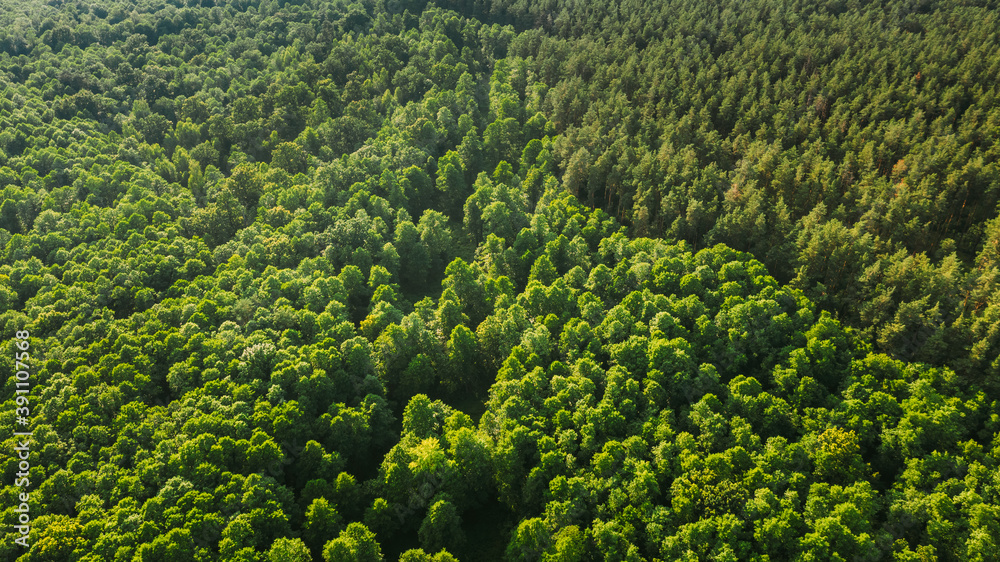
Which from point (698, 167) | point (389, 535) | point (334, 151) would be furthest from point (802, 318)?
point (334, 151)

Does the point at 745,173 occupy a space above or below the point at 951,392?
above

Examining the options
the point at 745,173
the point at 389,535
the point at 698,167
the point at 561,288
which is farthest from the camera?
the point at 698,167

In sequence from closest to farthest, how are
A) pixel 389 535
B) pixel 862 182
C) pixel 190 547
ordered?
pixel 190 547
pixel 389 535
pixel 862 182

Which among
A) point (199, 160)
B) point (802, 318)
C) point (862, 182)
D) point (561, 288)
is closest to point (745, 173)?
point (862, 182)

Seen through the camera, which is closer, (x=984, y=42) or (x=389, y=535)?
(x=389, y=535)

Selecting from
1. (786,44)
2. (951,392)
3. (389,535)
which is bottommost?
(389,535)

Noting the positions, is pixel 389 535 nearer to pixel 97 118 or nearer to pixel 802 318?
pixel 802 318
